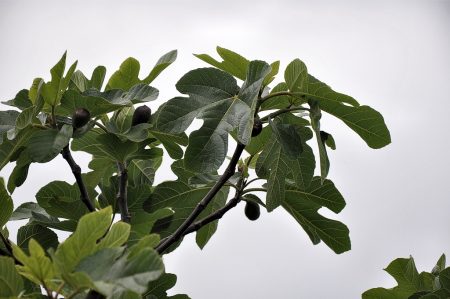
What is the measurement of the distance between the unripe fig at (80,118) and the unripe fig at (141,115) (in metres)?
0.18

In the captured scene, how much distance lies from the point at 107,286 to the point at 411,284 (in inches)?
48.4

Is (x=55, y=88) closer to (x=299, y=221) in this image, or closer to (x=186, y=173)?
(x=186, y=173)

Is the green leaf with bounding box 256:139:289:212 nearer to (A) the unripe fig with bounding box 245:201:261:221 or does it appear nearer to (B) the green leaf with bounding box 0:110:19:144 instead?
(A) the unripe fig with bounding box 245:201:261:221

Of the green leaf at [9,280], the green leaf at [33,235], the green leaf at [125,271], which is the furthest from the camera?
the green leaf at [33,235]

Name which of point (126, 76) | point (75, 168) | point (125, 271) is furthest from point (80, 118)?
point (125, 271)

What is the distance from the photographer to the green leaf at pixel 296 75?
176 centimetres

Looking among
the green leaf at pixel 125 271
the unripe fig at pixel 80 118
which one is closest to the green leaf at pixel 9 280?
the green leaf at pixel 125 271

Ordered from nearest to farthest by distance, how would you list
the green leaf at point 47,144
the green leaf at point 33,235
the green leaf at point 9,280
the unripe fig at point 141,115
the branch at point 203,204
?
the green leaf at point 9,280
the green leaf at point 47,144
the branch at point 203,204
the unripe fig at point 141,115
the green leaf at point 33,235

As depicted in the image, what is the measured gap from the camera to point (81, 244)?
4.13 feet

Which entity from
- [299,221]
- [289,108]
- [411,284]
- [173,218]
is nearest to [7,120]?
[173,218]

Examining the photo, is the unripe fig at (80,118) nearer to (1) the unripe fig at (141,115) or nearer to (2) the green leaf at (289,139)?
(1) the unripe fig at (141,115)

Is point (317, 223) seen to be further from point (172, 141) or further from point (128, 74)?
point (128, 74)

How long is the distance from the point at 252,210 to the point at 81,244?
0.93m

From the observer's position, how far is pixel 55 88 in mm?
1786
